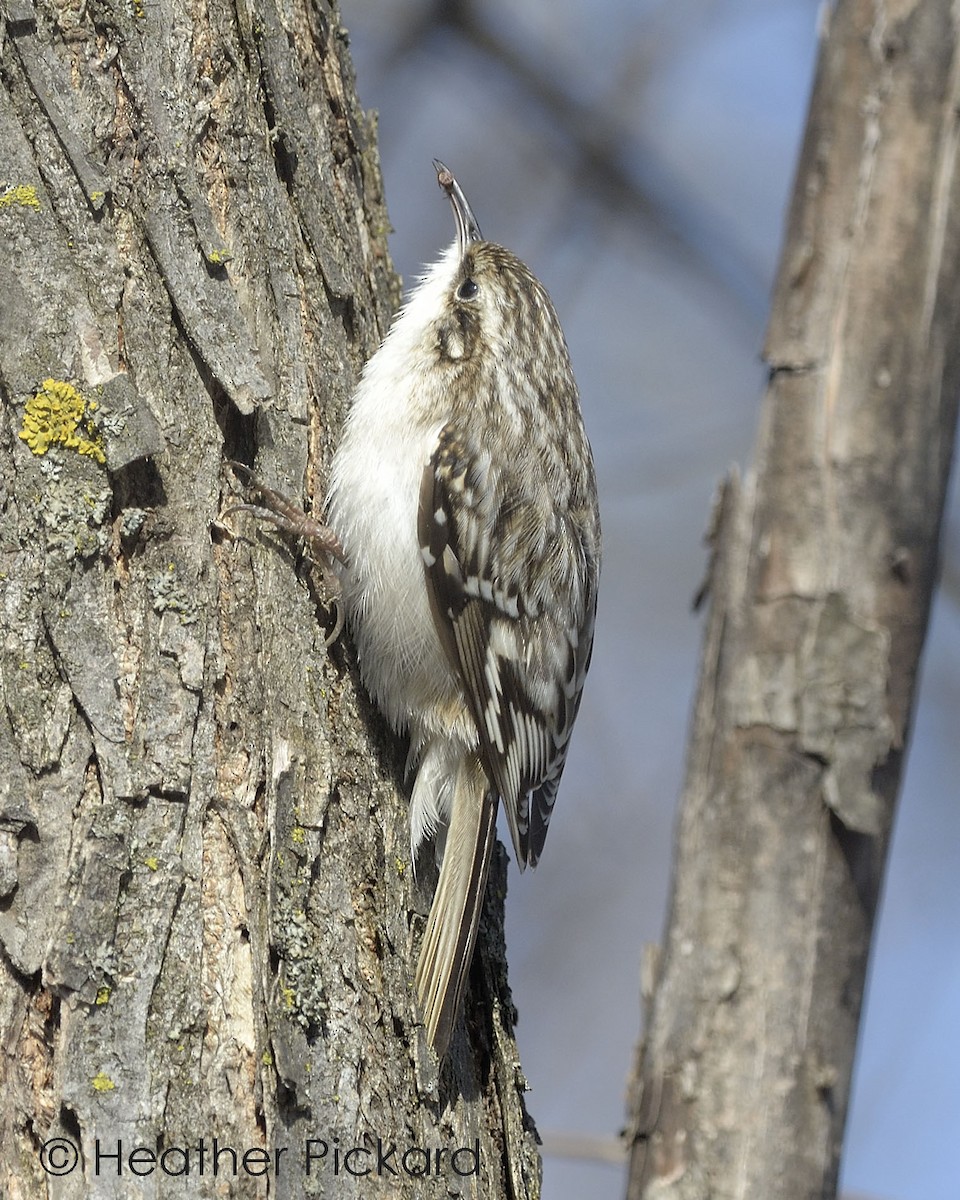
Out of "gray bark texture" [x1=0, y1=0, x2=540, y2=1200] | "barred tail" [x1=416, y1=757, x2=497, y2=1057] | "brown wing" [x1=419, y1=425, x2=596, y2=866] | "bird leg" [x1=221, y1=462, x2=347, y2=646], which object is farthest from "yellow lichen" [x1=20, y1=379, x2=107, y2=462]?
"barred tail" [x1=416, y1=757, x2=497, y2=1057]

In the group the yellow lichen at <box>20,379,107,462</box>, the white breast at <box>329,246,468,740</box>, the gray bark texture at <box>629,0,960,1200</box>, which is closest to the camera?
the gray bark texture at <box>629,0,960,1200</box>

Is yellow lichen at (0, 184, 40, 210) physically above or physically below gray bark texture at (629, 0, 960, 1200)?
above

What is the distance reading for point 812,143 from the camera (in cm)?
126

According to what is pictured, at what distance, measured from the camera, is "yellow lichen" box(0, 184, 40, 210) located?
2203 mm

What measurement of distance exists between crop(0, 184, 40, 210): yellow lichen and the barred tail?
4.47 ft

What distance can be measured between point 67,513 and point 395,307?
1.19 metres

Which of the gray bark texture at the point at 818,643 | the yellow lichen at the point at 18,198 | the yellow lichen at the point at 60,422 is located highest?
the yellow lichen at the point at 18,198

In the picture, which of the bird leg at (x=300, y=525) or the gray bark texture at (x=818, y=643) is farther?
the bird leg at (x=300, y=525)

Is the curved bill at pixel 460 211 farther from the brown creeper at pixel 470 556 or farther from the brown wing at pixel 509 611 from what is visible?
the brown wing at pixel 509 611

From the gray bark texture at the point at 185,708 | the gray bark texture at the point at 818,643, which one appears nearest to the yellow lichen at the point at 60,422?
the gray bark texture at the point at 185,708

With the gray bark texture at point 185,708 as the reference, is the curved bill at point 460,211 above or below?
above

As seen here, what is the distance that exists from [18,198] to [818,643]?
64.3 inches

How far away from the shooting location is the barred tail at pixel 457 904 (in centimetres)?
230

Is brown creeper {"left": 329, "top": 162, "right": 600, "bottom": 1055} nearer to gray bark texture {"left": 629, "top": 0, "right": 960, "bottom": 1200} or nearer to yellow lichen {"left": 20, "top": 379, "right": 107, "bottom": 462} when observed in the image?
yellow lichen {"left": 20, "top": 379, "right": 107, "bottom": 462}
